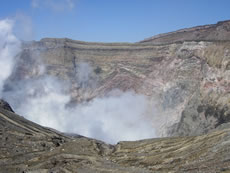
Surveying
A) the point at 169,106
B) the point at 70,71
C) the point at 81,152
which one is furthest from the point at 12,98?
the point at 81,152

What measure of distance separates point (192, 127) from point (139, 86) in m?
33.8

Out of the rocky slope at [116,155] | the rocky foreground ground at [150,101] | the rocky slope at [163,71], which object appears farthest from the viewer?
the rocky slope at [163,71]

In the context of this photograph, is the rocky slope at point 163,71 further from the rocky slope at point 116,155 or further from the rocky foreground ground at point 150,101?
the rocky slope at point 116,155

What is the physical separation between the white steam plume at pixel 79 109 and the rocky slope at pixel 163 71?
2418 mm

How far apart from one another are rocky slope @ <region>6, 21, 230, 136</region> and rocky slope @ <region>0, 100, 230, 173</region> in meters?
40.1

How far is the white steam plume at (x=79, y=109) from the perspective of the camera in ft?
367

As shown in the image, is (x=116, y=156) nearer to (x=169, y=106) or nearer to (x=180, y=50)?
(x=169, y=106)

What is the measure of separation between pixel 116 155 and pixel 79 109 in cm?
8181

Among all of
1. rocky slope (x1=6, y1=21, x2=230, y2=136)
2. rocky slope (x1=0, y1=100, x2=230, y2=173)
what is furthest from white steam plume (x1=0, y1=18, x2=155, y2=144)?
rocky slope (x1=0, y1=100, x2=230, y2=173)

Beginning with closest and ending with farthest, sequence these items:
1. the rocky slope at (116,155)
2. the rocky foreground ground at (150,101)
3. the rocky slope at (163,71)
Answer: the rocky slope at (116,155)
the rocky foreground ground at (150,101)
the rocky slope at (163,71)

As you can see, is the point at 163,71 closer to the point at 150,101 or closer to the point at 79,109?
the point at 150,101

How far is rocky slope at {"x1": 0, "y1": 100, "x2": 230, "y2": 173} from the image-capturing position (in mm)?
38844

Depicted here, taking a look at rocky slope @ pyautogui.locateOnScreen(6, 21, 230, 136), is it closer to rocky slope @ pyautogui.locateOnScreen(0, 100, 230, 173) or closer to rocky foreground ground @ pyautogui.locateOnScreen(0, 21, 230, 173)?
rocky foreground ground @ pyautogui.locateOnScreen(0, 21, 230, 173)

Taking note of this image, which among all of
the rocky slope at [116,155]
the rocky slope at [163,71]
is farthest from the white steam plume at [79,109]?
the rocky slope at [116,155]
